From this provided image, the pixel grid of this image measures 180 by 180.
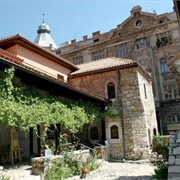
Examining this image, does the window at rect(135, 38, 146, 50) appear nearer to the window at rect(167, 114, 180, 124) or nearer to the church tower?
the window at rect(167, 114, 180, 124)

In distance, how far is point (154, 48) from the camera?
991 inches

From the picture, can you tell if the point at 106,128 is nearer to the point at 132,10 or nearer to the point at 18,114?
the point at 18,114

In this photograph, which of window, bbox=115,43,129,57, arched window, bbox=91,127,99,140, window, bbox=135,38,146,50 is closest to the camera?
arched window, bbox=91,127,99,140

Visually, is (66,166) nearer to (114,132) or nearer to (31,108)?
(31,108)

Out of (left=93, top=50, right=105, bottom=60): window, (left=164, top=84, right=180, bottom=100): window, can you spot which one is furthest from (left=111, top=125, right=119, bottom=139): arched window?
(left=93, top=50, right=105, bottom=60): window

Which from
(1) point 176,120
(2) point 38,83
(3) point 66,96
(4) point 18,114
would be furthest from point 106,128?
(1) point 176,120

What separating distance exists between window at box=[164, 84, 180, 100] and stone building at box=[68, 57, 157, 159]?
9.17 metres

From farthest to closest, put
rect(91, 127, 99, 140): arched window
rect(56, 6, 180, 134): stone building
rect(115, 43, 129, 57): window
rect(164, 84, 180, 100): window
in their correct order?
rect(115, 43, 129, 57): window < rect(164, 84, 180, 100): window < rect(56, 6, 180, 134): stone building < rect(91, 127, 99, 140): arched window

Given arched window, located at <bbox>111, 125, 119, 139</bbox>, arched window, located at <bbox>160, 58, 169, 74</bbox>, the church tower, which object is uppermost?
the church tower

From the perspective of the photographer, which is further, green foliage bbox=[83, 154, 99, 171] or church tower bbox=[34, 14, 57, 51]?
church tower bbox=[34, 14, 57, 51]

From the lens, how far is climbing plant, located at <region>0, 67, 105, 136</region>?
22.5 ft

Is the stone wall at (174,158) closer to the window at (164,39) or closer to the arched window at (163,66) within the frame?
the arched window at (163,66)

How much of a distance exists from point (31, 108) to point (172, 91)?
769 inches

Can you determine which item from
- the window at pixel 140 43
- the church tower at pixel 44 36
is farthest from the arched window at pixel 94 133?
the church tower at pixel 44 36
